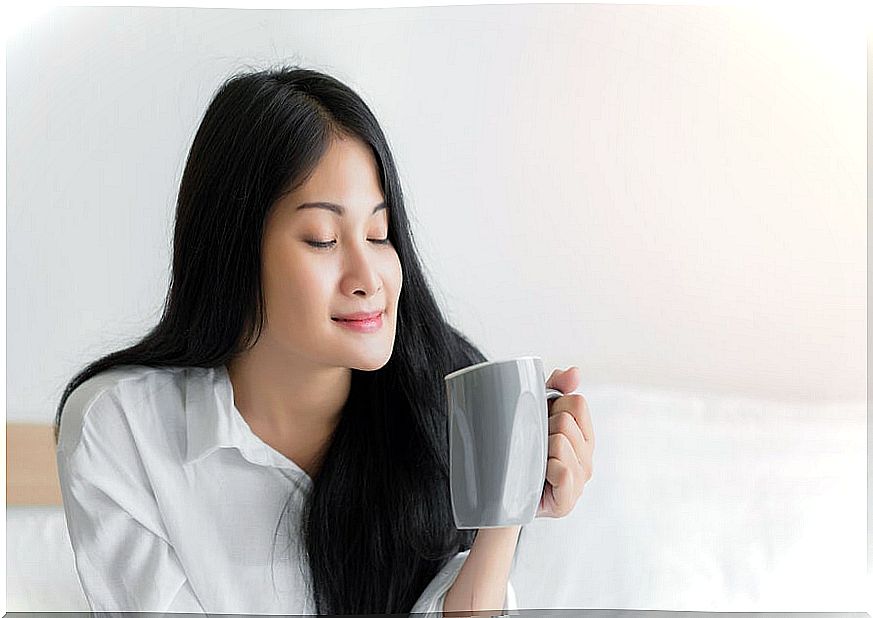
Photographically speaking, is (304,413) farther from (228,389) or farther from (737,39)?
(737,39)

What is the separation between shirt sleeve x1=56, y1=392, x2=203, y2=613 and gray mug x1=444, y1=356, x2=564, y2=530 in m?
0.34

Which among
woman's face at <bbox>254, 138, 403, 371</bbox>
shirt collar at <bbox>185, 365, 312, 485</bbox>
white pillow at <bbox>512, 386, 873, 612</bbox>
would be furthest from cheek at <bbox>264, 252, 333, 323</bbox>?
white pillow at <bbox>512, 386, 873, 612</bbox>

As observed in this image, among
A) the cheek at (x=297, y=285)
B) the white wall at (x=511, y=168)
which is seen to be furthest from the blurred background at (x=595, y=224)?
the cheek at (x=297, y=285)

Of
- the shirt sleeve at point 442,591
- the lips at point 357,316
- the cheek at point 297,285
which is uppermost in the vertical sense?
the cheek at point 297,285

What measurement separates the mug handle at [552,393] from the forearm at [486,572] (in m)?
0.15

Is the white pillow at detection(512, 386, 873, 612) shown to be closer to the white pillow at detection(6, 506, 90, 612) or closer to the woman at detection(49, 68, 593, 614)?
the woman at detection(49, 68, 593, 614)

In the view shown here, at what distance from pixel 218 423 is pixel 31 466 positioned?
220 millimetres

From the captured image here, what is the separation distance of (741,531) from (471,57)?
0.62 metres

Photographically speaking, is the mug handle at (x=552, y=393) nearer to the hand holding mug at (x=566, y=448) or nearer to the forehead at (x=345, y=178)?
the hand holding mug at (x=566, y=448)

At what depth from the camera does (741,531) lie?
121 centimetres

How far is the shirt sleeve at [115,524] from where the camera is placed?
119cm

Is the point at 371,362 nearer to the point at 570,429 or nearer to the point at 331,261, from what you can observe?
the point at 331,261

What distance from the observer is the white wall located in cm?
119

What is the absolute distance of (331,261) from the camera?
116 cm
